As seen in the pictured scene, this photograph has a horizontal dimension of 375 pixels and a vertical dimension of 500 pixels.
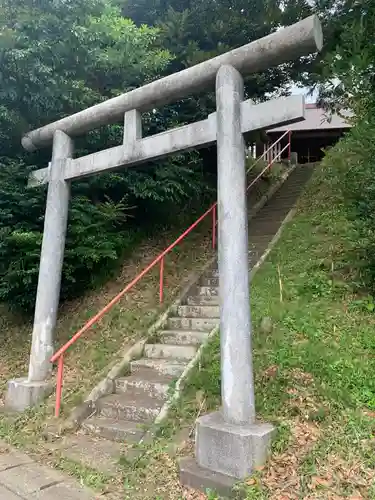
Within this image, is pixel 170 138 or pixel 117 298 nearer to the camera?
pixel 170 138

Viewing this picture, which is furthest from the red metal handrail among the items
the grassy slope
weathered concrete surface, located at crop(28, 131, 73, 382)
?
the grassy slope

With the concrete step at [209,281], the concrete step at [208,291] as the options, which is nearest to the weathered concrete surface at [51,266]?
the concrete step at [208,291]

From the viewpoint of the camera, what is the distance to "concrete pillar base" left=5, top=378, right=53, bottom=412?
5.61m

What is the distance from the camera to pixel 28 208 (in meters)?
7.08

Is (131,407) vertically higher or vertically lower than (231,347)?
lower

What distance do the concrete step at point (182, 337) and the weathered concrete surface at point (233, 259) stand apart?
1852 millimetres

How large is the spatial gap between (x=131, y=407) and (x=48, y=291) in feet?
6.71

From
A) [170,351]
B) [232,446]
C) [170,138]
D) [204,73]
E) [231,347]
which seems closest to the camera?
[232,446]

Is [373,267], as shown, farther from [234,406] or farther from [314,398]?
[234,406]

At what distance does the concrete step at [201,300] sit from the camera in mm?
7055

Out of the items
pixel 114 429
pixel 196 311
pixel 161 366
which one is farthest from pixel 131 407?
pixel 196 311

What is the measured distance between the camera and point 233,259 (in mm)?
4191

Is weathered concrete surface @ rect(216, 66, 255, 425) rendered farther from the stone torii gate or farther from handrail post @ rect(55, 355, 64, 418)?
handrail post @ rect(55, 355, 64, 418)

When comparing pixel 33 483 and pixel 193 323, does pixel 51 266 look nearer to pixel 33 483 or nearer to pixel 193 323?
pixel 193 323
